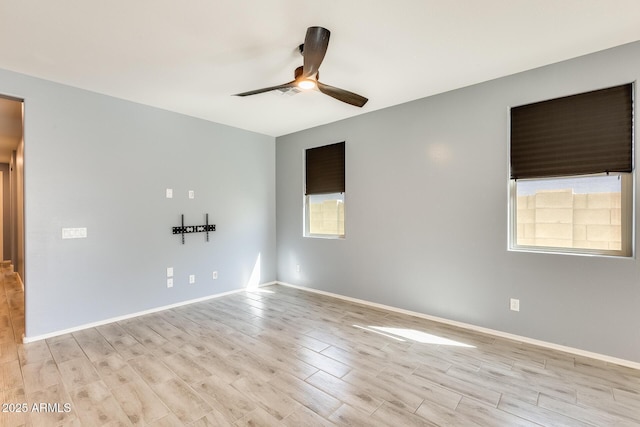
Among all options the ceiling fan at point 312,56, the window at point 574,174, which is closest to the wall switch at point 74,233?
the ceiling fan at point 312,56

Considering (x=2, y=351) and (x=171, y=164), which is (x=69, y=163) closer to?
(x=171, y=164)

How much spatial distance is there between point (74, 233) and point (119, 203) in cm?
54

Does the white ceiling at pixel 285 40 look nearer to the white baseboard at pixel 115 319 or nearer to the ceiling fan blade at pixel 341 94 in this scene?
the ceiling fan blade at pixel 341 94

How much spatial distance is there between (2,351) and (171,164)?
8.16ft

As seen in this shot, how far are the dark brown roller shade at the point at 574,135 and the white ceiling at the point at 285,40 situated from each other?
0.42m

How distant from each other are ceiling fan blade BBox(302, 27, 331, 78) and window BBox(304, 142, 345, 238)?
227 centimetres

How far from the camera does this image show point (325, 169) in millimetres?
4691

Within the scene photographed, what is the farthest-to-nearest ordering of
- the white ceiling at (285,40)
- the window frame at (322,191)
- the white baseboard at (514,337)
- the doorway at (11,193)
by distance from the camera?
1. the window frame at (322,191)
2. the doorway at (11,193)
3. the white baseboard at (514,337)
4. the white ceiling at (285,40)

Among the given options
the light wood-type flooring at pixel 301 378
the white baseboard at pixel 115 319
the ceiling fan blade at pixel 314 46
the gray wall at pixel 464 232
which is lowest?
the light wood-type flooring at pixel 301 378

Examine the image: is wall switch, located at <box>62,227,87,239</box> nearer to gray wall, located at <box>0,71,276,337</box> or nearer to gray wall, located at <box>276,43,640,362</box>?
gray wall, located at <box>0,71,276,337</box>

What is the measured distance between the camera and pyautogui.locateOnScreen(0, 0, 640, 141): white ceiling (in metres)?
1.99

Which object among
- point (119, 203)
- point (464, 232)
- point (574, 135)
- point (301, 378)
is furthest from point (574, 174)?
point (119, 203)

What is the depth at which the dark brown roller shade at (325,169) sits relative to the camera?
451 cm

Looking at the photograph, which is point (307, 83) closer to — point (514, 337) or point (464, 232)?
point (464, 232)
